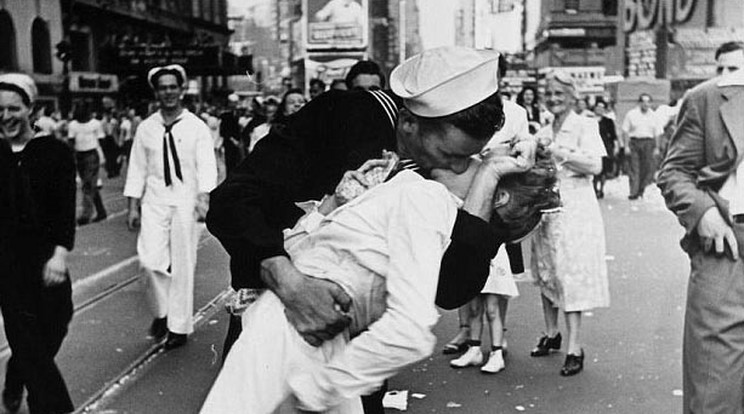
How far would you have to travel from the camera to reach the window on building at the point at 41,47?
32.9m

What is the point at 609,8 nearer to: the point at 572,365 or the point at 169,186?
the point at 169,186

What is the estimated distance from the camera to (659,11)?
3766 centimetres

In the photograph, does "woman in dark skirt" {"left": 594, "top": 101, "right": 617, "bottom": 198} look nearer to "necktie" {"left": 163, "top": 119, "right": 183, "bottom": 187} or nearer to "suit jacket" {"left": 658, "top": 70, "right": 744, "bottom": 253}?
"necktie" {"left": 163, "top": 119, "right": 183, "bottom": 187}

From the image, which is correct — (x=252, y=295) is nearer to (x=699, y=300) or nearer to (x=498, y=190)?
(x=498, y=190)

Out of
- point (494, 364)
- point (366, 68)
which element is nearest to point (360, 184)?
point (366, 68)

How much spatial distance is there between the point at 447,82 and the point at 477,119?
0.11 meters

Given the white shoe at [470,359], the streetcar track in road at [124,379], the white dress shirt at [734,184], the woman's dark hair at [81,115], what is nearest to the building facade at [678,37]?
the woman's dark hair at [81,115]

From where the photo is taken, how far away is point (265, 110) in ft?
A: 44.2

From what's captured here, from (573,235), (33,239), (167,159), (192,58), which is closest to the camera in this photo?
(33,239)

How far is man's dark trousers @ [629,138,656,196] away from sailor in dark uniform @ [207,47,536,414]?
14984 mm

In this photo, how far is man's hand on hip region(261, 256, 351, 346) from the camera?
1960mm

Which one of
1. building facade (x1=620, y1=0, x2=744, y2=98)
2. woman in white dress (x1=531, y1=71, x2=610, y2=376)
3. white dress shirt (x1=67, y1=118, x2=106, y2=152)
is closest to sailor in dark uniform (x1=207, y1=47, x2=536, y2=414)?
woman in white dress (x1=531, y1=71, x2=610, y2=376)

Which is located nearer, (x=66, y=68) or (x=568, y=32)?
(x=66, y=68)

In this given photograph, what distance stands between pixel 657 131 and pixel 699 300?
47.7 ft
